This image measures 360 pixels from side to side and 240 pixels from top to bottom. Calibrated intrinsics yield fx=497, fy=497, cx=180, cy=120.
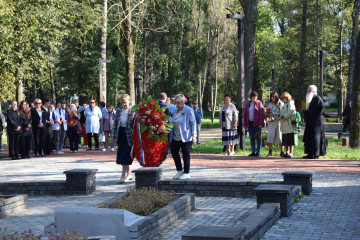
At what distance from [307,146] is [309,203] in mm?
6686

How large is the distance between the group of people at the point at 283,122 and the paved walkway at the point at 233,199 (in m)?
0.87

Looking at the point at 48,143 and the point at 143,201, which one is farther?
the point at 48,143

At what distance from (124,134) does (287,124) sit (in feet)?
20.1

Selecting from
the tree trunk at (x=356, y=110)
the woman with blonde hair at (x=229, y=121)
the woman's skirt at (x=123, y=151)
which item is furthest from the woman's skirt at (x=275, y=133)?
the woman's skirt at (x=123, y=151)

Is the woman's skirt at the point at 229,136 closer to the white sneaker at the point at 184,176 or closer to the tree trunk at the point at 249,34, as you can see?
the white sneaker at the point at 184,176

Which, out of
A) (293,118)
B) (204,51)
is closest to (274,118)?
(293,118)

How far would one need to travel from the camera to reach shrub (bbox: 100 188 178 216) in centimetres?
759

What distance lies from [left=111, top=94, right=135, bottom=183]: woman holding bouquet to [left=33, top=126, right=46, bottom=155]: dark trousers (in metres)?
7.33

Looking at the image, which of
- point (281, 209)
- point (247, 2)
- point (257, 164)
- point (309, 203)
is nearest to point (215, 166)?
point (257, 164)

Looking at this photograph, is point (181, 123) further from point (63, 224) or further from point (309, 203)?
point (63, 224)

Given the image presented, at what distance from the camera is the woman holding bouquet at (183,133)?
11.0 metres

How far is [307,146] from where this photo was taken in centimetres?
1523

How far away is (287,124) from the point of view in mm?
15500

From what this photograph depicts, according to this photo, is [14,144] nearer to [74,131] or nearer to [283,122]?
[74,131]
